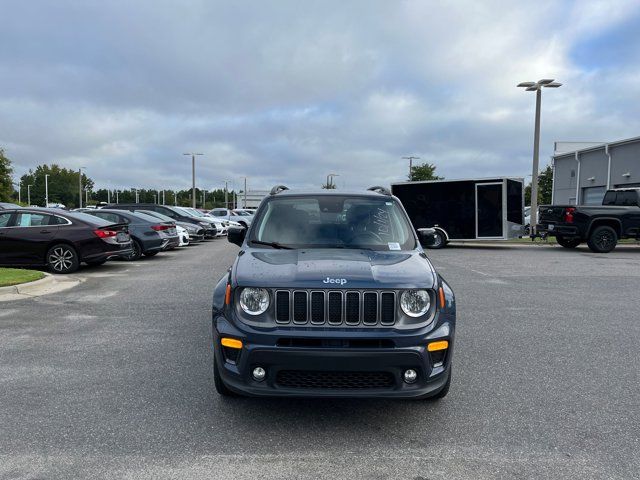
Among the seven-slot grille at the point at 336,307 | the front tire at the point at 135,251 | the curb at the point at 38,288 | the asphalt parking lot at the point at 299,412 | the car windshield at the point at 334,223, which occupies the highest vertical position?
the car windshield at the point at 334,223

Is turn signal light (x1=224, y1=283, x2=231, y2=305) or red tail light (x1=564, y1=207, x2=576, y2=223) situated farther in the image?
red tail light (x1=564, y1=207, x2=576, y2=223)

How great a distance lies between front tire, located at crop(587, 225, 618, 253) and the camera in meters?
17.9

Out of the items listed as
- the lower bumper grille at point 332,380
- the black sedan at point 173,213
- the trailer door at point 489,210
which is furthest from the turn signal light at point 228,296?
the black sedan at point 173,213

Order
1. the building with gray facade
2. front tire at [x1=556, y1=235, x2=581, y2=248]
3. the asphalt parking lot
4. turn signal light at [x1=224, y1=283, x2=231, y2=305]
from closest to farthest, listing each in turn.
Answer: the asphalt parking lot < turn signal light at [x1=224, y1=283, x2=231, y2=305] < front tire at [x1=556, y1=235, x2=581, y2=248] < the building with gray facade

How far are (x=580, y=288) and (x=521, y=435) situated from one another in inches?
301

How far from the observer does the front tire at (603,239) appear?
17891mm

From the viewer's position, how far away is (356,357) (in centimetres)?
352

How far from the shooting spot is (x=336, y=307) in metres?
3.67

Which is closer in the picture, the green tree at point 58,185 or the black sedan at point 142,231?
the black sedan at point 142,231

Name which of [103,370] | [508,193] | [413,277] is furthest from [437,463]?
[508,193]

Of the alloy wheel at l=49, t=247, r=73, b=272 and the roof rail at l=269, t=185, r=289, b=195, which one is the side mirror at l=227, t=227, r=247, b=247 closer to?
the roof rail at l=269, t=185, r=289, b=195

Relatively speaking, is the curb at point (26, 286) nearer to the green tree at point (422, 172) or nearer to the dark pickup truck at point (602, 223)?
the dark pickup truck at point (602, 223)

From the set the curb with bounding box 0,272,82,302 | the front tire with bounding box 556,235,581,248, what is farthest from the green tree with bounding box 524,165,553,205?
the curb with bounding box 0,272,82,302

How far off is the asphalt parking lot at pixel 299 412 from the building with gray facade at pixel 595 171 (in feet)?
99.3
